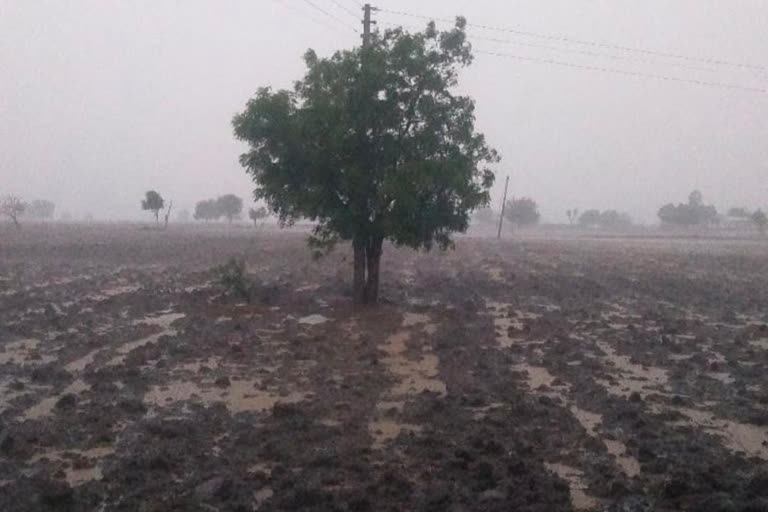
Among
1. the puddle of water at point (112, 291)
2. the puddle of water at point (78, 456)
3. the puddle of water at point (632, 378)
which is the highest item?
the puddle of water at point (632, 378)

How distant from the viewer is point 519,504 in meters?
8.92

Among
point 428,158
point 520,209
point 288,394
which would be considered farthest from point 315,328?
point 520,209

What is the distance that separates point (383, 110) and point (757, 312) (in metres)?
13.2

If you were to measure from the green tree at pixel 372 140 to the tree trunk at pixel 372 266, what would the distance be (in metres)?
0.46

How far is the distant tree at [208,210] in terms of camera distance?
177 m

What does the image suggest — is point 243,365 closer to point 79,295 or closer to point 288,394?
point 288,394

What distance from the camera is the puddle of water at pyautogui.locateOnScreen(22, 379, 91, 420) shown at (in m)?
12.7

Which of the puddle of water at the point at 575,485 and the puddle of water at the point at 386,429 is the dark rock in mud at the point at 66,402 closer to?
the puddle of water at the point at 386,429

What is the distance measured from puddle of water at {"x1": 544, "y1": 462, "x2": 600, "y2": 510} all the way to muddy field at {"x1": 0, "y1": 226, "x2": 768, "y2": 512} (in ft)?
0.13

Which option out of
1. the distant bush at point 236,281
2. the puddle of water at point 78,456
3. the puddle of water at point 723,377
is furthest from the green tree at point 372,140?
the puddle of water at point 78,456

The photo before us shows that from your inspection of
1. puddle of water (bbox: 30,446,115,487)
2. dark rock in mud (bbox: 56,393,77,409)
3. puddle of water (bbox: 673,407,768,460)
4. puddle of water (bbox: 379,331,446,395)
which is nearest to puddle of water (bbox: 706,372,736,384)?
puddle of water (bbox: 673,407,768,460)

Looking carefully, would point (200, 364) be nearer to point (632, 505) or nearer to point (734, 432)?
point (734, 432)

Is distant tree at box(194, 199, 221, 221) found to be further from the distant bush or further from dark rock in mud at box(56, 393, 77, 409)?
dark rock in mud at box(56, 393, 77, 409)

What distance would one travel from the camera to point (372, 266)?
27094 mm
